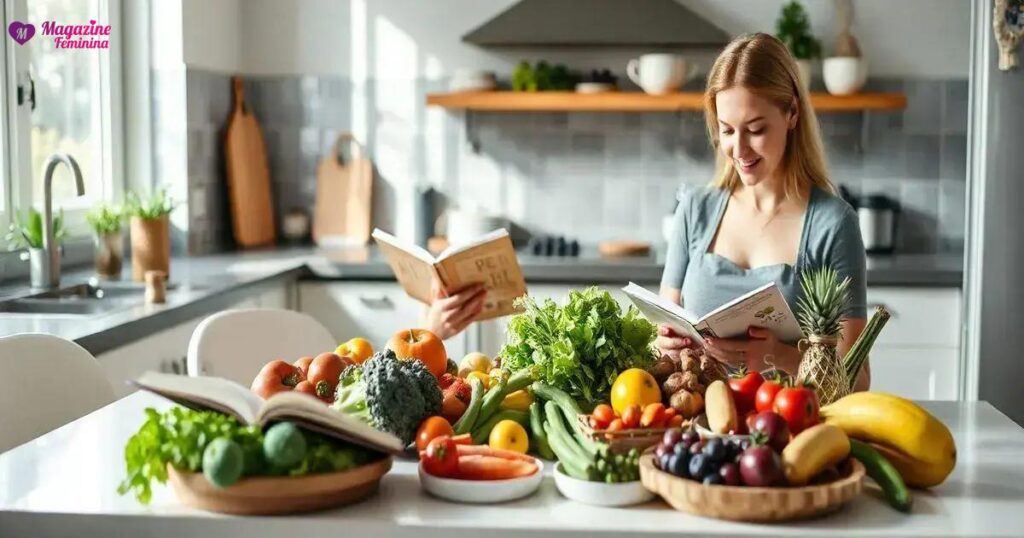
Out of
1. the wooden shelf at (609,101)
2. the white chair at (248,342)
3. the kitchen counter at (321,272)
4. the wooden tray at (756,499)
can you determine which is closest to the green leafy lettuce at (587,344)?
the wooden tray at (756,499)

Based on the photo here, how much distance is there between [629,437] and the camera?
1861 mm

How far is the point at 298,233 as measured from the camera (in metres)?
5.07

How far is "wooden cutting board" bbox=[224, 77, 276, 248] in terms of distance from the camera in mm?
4902

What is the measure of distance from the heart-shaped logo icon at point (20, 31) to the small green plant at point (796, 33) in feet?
8.41

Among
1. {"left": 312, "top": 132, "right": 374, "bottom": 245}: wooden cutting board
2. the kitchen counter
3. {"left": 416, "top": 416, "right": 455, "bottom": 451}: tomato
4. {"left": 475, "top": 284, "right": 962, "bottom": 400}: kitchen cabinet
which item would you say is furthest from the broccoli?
{"left": 312, "top": 132, "right": 374, "bottom": 245}: wooden cutting board

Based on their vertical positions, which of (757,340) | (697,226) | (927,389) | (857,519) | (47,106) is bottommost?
(927,389)

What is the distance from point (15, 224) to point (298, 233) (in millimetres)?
1426

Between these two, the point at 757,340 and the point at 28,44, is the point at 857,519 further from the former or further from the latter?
the point at 28,44

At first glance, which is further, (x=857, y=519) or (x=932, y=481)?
(x=932, y=481)

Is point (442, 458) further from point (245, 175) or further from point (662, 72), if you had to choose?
point (245, 175)

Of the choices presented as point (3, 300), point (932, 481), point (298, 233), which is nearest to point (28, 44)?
point (3, 300)

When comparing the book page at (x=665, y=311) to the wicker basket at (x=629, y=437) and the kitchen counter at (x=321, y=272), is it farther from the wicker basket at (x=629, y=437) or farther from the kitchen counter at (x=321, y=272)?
the kitchen counter at (x=321, y=272)

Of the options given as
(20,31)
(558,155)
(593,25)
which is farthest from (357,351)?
(558,155)

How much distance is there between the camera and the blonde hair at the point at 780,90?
8.72ft
